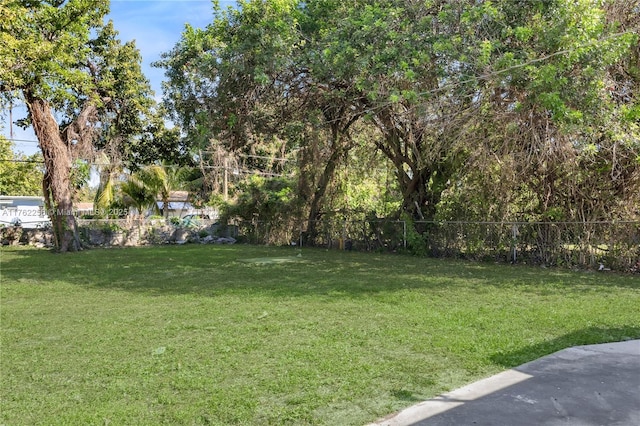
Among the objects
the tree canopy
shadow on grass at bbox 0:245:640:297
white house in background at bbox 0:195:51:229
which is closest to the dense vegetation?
the tree canopy

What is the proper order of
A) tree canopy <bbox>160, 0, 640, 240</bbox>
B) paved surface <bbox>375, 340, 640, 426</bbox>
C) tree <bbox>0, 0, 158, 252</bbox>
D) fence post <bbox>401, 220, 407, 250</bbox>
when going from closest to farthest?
paved surface <bbox>375, 340, 640, 426</bbox>
tree canopy <bbox>160, 0, 640, 240</bbox>
tree <bbox>0, 0, 158, 252</bbox>
fence post <bbox>401, 220, 407, 250</bbox>

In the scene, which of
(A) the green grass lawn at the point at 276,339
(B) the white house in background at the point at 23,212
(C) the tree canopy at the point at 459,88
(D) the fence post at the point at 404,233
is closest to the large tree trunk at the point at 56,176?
(B) the white house in background at the point at 23,212

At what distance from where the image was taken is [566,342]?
523cm

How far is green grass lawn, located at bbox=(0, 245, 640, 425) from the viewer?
12.2 ft

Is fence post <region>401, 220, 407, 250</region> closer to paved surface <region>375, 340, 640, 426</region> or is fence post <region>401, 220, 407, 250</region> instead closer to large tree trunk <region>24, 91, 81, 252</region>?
paved surface <region>375, 340, 640, 426</region>

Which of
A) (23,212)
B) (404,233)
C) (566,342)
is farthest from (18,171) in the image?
(566,342)

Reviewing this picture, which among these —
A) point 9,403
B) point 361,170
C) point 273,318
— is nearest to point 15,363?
point 9,403

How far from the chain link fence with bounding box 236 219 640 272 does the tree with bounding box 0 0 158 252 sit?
10.4m

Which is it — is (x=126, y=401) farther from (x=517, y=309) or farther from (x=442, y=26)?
(x=442, y=26)

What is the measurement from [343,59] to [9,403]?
859cm

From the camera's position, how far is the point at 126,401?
3799 millimetres

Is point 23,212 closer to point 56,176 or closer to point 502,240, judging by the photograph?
point 56,176

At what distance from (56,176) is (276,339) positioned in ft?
56.7

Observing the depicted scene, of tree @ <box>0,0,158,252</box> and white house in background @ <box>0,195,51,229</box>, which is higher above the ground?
tree @ <box>0,0,158,252</box>
